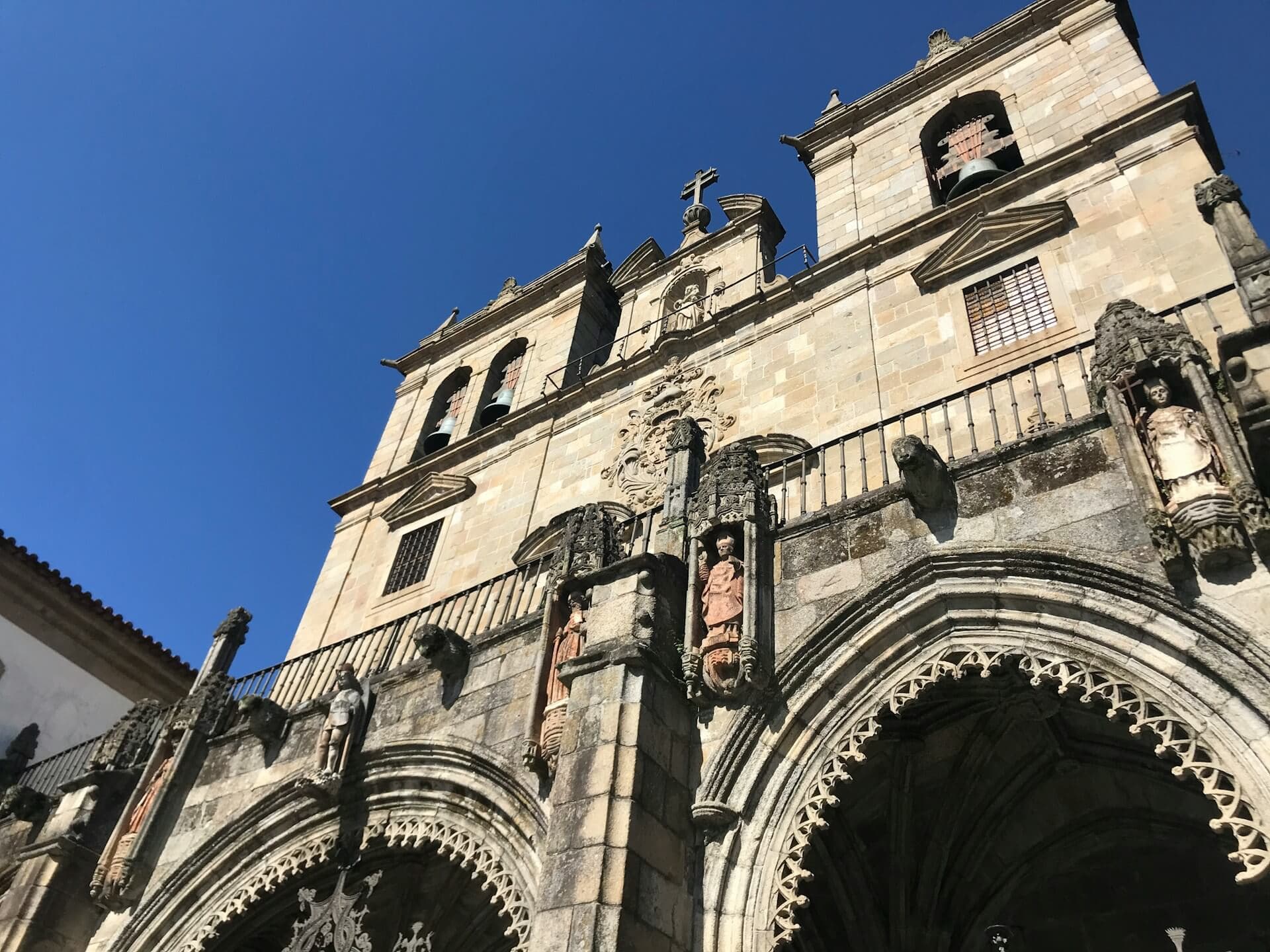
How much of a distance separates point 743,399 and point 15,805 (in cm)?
1088

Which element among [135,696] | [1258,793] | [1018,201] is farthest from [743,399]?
[135,696]

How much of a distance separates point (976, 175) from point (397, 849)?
11792 mm

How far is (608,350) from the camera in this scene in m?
19.0

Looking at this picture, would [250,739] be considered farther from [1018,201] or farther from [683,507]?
[1018,201]

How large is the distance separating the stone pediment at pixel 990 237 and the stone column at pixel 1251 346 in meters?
4.67

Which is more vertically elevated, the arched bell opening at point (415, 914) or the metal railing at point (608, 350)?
the metal railing at point (608, 350)

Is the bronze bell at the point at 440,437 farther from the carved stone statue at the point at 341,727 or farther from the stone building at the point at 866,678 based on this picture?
the carved stone statue at the point at 341,727

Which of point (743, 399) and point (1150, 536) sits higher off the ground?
point (743, 399)

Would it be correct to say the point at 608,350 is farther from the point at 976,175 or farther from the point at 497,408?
the point at 976,175

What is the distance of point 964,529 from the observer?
6809 mm

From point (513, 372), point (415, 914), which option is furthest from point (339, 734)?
point (513, 372)

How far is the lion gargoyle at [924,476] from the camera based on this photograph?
683cm

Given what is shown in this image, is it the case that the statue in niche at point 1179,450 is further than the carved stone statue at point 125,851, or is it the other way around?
the carved stone statue at point 125,851

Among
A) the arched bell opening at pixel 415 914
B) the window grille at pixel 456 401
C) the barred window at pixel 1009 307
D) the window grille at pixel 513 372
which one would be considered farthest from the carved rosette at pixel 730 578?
the window grille at pixel 456 401
